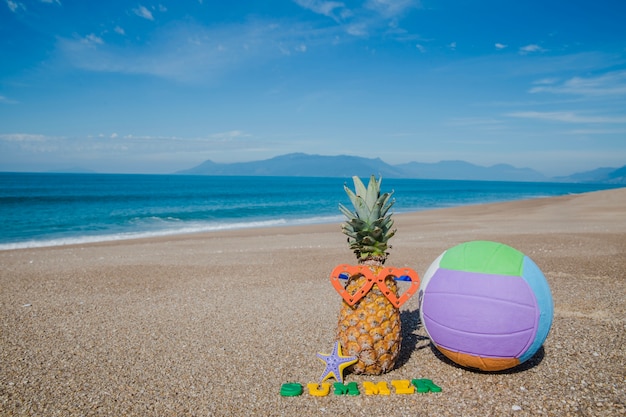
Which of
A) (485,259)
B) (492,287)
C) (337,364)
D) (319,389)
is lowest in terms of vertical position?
(319,389)

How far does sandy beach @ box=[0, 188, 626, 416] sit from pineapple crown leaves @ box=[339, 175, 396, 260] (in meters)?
1.73

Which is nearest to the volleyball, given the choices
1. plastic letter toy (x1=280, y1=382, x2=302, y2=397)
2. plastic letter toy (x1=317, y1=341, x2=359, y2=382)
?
plastic letter toy (x1=317, y1=341, x2=359, y2=382)

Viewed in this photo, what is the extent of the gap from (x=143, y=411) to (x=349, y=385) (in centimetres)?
244

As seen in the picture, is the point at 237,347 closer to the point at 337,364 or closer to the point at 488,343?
the point at 337,364

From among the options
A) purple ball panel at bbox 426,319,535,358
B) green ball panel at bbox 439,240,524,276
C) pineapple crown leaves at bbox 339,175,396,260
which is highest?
pineapple crown leaves at bbox 339,175,396,260

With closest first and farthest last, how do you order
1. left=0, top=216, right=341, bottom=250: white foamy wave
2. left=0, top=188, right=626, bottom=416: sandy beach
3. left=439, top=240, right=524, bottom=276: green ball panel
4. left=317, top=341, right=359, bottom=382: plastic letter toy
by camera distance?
left=0, top=188, right=626, bottom=416: sandy beach
left=439, top=240, right=524, bottom=276: green ball panel
left=317, top=341, right=359, bottom=382: plastic letter toy
left=0, top=216, right=341, bottom=250: white foamy wave

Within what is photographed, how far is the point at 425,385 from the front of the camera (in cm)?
477

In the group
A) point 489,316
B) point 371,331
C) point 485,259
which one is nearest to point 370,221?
point 371,331

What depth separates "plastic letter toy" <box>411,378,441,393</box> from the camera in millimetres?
4699

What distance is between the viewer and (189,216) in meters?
37.6

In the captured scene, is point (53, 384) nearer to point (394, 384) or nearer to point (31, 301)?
point (394, 384)

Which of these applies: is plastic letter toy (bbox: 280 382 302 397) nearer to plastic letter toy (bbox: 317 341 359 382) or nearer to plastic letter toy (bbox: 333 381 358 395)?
plastic letter toy (bbox: 317 341 359 382)

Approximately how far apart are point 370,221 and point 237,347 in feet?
10.2

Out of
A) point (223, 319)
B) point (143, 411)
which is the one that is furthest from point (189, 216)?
point (143, 411)
